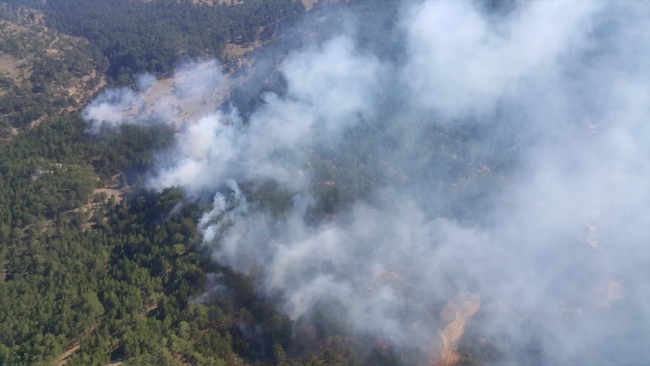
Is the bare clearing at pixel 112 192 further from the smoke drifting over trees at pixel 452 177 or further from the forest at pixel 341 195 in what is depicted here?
the smoke drifting over trees at pixel 452 177

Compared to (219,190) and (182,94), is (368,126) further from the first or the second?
(182,94)

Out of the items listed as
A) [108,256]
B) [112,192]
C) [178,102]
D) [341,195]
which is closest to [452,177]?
[341,195]

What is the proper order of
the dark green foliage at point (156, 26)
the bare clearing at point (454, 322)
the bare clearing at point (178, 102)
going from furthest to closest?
the dark green foliage at point (156, 26)
the bare clearing at point (178, 102)
the bare clearing at point (454, 322)

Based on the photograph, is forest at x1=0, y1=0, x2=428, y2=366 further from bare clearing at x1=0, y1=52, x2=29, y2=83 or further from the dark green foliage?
the dark green foliage

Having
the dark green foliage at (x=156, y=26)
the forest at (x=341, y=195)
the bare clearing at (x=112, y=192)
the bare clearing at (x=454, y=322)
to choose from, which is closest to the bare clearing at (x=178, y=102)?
the forest at (x=341, y=195)

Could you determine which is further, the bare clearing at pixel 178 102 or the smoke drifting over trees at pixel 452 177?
the bare clearing at pixel 178 102

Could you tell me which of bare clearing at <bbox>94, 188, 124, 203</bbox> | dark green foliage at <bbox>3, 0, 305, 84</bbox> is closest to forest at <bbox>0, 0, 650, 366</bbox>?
bare clearing at <bbox>94, 188, 124, 203</bbox>

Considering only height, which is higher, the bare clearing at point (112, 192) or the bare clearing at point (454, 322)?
the bare clearing at point (112, 192)

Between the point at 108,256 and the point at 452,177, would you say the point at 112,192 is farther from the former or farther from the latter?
the point at 452,177

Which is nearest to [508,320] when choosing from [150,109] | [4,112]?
[150,109]
